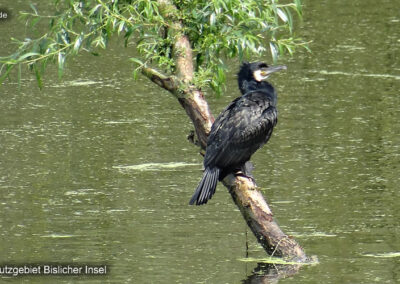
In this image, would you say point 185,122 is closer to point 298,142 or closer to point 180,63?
point 298,142

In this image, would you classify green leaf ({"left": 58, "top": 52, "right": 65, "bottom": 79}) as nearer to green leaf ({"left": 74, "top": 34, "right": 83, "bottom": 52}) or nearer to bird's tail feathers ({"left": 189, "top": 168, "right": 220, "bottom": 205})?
green leaf ({"left": 74, "top": 34, "right": 83, "bottom": 52})

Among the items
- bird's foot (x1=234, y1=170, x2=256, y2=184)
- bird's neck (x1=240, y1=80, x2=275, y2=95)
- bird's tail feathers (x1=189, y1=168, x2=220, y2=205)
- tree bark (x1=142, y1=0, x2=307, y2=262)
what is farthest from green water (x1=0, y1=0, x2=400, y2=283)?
bird's neck (x1=240, y1=80, x2=275, y2=95)

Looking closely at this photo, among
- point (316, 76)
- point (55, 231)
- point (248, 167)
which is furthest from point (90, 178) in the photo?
point (316, 76)

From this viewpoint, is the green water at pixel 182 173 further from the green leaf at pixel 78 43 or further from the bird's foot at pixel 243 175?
the green leaf at pixel 78 43

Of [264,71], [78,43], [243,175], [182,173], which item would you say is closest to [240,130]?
[243,175]

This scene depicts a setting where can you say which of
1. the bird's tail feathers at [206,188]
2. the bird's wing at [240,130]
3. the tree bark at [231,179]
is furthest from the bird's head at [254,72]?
the bird's tail feathers at [206,188]

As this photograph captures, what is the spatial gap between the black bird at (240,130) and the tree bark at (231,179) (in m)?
0.12

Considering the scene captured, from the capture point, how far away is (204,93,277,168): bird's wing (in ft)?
24.2

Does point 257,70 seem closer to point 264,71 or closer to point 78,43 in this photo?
point 264,71

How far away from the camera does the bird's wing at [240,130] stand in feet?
24.2

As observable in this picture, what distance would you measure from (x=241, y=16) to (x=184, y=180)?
2091mm

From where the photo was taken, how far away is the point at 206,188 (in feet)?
24.3

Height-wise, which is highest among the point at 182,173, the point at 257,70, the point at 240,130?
the point at 257,70

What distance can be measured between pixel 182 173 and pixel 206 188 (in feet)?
6.50
